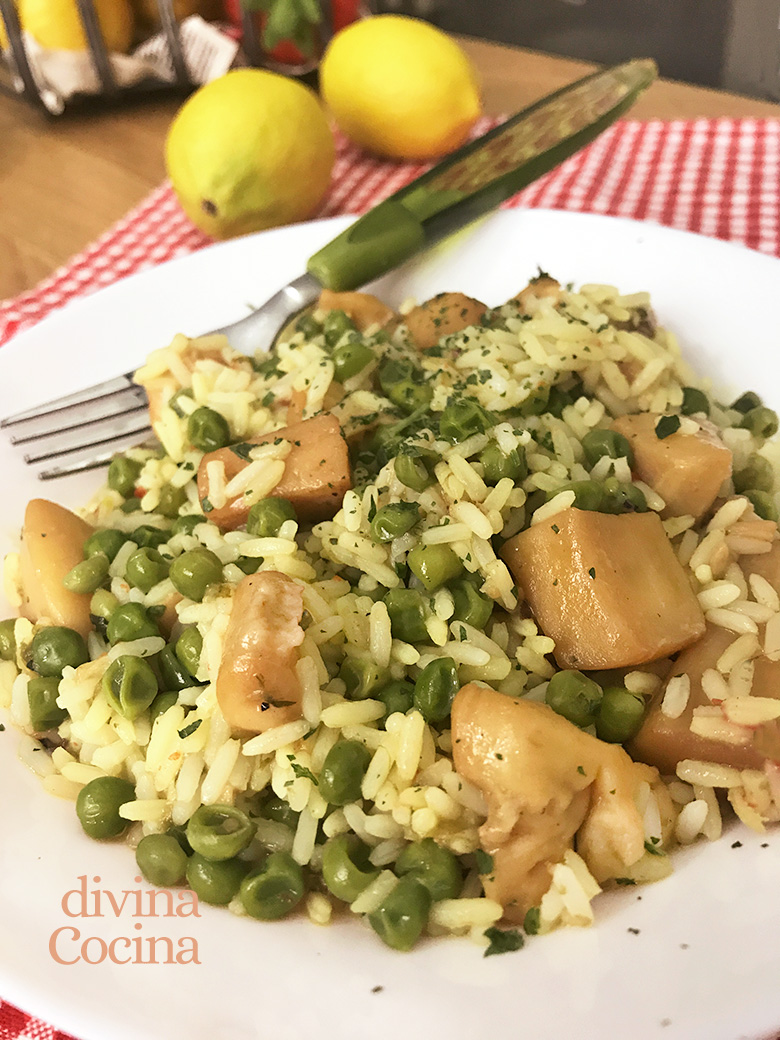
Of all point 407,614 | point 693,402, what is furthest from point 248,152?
point 407,614

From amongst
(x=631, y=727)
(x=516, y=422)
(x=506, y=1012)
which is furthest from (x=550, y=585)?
(x=506, y=1012)

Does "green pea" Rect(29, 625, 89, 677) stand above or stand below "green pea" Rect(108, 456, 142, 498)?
below

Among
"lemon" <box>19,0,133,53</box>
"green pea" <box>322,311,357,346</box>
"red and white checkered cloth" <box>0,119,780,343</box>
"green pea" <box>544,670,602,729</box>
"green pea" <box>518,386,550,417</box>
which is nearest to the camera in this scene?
"green pea" <box>544,670,602,729</box>

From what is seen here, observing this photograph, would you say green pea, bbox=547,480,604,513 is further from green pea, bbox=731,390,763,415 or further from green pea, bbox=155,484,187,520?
green pea, bbox=155,484,187,520

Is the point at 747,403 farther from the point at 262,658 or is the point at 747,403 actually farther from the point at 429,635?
the point at 262,658

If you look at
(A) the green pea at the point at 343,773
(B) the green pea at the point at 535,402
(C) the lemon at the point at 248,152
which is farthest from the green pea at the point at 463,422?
(C) the lemon at the point at 248,152

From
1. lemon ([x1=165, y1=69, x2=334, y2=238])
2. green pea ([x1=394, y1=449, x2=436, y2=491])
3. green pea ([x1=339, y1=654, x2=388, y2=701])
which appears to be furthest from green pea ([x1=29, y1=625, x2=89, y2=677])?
lemon ([x1=165, y1=69, x2=334, y2=238])

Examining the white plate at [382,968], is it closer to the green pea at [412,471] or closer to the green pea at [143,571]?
the green pea at [143,571]
